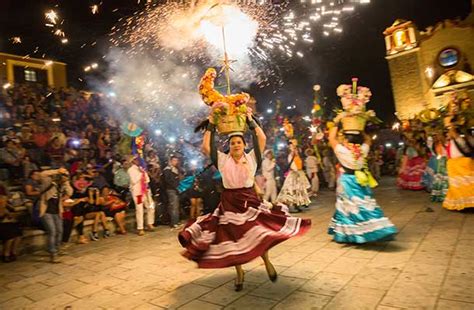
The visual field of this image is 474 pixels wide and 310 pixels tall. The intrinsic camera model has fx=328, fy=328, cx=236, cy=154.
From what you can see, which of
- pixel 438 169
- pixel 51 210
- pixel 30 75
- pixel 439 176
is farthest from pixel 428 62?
pixel 51 210

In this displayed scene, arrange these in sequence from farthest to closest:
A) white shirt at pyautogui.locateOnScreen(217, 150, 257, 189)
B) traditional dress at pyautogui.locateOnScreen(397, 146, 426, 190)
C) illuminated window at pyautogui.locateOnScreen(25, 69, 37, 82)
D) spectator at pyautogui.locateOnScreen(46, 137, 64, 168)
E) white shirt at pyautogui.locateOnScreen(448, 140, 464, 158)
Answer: illuminated window at pyautogui.locateOnScreen(25, 69, 37, 82), traditional dress at pyautogui.locateOnScreen(397, 146, 426, 190), spectator at pyautogui.locateOnScreen(46, 137, 64, 168), white shirt at pyautogui.locateOnScreen(448, 140, 464, 158), white shirt at pyautogui.locateOnScreen(217, 150, 257, 189)

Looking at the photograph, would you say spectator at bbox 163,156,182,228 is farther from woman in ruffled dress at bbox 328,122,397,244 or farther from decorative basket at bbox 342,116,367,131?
decorative basket at bbox 342,116,367,131

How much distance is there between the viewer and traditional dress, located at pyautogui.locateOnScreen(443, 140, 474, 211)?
22.9 feet

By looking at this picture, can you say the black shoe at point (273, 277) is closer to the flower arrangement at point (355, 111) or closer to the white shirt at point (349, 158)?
the white shirt at point (349, 158)

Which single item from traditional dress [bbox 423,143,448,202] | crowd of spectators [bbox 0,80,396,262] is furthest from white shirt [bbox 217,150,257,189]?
traditional dress [bbox 423,143,448,202]

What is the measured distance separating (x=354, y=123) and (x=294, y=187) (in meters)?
3.94

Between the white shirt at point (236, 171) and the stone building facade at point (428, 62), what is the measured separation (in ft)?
95.2

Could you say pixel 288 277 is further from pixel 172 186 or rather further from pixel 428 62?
pixel 428 62

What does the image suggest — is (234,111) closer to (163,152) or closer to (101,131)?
(163,152)

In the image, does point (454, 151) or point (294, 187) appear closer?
point (454, 151)

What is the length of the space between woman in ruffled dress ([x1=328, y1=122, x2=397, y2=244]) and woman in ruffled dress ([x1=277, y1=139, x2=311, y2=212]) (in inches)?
132

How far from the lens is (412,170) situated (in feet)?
37.6

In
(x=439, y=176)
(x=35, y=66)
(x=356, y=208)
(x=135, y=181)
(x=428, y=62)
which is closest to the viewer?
(x=356, y=208)

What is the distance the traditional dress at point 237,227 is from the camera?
3.58 metres
